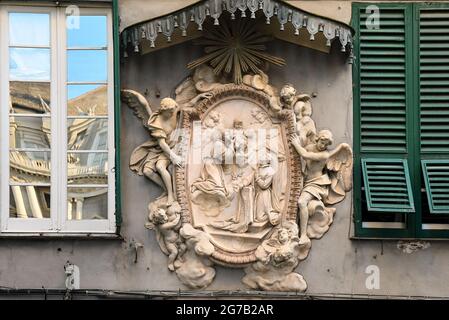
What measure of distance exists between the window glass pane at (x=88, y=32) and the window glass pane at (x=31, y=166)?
1.11m

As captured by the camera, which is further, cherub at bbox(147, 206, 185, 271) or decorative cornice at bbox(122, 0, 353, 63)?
cherub at bbox(147, 206, 185, 271)

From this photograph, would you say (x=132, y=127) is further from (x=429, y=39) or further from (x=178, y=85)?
(x=429, y=39)

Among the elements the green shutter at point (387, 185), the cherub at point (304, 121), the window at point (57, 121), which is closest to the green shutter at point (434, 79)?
the green shutter at point (387, 185)

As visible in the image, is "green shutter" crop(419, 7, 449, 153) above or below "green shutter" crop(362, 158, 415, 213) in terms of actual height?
above

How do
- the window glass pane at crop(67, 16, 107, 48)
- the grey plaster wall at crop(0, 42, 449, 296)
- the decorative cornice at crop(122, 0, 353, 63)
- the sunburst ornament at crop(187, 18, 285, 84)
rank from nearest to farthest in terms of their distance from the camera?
the decorative cornice at crop(122, 0, 353, 63) < the grey plaster wall at crop(0, 42, 449, 296) < the window glass pane at crop(67, 16, 107, 48) < the sunburst ornament at crop(187, 18, 285, 84)

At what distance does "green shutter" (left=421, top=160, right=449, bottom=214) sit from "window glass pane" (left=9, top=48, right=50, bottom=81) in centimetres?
377

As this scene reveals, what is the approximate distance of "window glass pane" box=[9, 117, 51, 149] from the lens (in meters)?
15.7

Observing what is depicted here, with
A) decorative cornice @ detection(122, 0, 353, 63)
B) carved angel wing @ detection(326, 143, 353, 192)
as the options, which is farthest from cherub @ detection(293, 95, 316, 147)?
decorative cornice @ detection(122, 0, 353, 63)

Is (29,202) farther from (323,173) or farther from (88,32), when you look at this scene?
(323,173)

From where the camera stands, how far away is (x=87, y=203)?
15.8m

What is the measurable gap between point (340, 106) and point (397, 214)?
3.91ft

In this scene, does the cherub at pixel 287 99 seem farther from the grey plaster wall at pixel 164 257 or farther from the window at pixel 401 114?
the window at pixel 401 114

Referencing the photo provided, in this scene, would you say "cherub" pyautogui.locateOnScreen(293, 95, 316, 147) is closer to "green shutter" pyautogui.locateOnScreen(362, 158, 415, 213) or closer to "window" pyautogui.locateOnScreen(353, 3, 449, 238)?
"window" pyautogui.locateOnScreen(353, 3, 449, 238)

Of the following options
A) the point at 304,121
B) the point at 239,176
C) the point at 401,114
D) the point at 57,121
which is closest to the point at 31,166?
the point at 57,121
